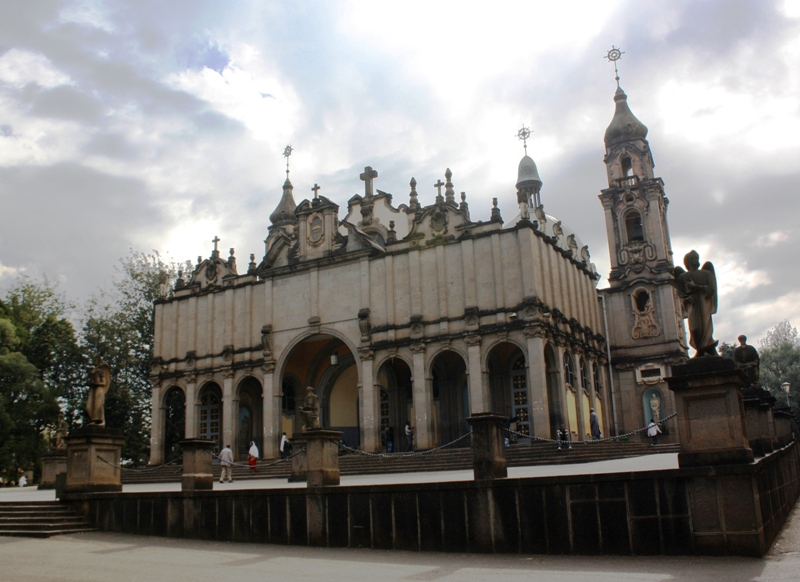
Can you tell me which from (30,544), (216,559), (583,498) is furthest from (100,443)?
(583,498)

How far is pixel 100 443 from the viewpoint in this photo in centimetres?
2031

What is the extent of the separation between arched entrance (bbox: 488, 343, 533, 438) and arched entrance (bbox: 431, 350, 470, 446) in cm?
169

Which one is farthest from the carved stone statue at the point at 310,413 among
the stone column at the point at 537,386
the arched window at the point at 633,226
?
the arched window at the point at 633,226

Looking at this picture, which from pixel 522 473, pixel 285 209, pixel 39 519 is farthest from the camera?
pixel 285 209

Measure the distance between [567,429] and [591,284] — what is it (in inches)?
510

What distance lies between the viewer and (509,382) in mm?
35031

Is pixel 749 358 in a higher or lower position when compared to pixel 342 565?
higher

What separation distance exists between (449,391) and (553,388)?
5799mm

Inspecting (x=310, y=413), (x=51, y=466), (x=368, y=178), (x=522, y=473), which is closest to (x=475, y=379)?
(x=522, y=473)

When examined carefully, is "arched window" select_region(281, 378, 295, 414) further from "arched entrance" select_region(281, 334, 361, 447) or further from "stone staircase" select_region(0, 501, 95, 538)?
"stone staircase" select_region(0, 501, 95, 538)

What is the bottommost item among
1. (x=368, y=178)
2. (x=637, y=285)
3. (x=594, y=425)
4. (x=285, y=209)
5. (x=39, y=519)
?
(x=39, y=519)

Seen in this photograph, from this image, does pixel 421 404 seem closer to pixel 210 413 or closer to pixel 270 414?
pixel 270 414

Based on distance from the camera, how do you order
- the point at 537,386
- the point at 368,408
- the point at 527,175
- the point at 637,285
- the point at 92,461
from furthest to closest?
1. the point at 527,175
2. the point at 637,285
3. the point at 368,408
4. the point at 537,386
5. the point at 92,461

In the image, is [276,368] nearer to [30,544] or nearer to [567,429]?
[567,429]
